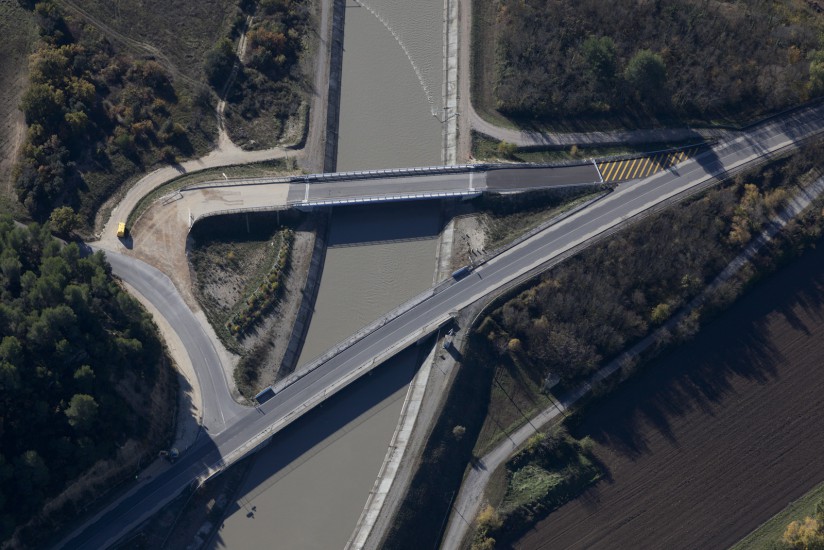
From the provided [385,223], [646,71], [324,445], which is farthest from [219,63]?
[646,71]

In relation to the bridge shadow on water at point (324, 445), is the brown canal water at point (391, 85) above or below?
above

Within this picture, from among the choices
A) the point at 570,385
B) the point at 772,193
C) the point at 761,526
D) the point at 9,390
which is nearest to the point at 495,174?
the point at 570,385

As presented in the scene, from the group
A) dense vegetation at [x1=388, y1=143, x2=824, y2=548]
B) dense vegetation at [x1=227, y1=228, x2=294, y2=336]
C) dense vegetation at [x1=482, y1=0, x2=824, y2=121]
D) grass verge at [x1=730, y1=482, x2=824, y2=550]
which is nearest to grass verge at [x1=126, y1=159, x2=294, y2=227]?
dense vegetation at [x1=227, y1=228, x2=294, y2=336]

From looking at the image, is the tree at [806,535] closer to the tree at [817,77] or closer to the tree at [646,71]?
the tree at [646,71]

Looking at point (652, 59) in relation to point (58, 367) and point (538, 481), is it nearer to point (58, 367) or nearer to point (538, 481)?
point (538, 481)

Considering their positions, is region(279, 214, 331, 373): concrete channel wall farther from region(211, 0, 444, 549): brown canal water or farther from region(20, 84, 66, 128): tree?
region(20, 84, 66, 128): tree

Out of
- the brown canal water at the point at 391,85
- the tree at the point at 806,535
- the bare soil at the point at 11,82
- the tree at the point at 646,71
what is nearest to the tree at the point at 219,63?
the brown canal water at the point at 391,85

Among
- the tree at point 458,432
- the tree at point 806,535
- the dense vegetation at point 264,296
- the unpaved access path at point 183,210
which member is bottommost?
the tree at point 806,535
